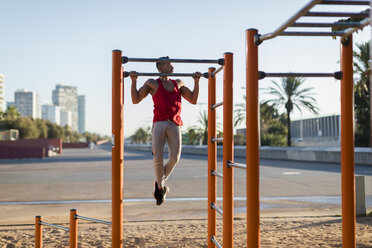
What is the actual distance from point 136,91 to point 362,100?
2606 cm

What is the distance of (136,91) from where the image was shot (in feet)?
15.3

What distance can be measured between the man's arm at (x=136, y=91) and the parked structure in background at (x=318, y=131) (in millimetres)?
29043

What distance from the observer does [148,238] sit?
6.27 metres

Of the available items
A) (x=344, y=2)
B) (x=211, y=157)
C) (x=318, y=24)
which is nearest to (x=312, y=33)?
(x=318, y=24)

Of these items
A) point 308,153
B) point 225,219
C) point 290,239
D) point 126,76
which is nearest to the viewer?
point 225,219

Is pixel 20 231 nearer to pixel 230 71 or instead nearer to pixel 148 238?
pixel 148 238

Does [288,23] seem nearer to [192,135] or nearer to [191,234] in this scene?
[191,234]

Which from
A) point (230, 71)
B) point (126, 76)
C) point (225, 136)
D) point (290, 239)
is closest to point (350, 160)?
point (225, 136)

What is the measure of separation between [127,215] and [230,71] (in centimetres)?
539

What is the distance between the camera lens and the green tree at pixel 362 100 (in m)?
24.9

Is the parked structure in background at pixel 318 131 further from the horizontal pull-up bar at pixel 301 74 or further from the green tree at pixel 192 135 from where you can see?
the horizontal pull-up bar at pixel 301 74

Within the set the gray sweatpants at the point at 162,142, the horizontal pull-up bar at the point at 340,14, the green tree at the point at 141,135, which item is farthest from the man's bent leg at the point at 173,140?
the green tree at the point at 141,135

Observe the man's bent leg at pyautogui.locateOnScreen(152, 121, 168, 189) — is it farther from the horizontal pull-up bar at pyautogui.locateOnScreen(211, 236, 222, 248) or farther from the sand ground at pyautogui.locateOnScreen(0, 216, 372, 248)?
the sand ground at pyautogui.locateOnScreen(0, 216, 372, 248)

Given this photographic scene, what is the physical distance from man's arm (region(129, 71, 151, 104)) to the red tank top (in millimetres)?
116
